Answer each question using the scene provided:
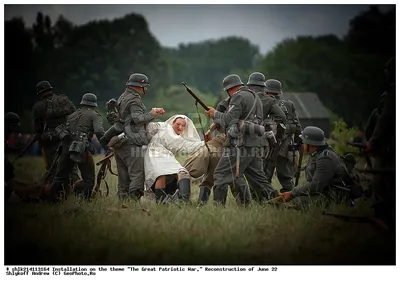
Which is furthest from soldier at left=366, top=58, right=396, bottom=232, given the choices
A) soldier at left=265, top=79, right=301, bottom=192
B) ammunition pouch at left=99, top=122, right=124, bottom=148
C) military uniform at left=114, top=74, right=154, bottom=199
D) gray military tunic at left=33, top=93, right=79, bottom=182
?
gray military tunic at left=33, top=93, right=79, bottom=182

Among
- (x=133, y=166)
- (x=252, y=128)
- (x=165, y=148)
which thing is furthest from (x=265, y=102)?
(x=133, y=166)

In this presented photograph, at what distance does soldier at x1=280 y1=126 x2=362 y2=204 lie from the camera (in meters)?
9.00

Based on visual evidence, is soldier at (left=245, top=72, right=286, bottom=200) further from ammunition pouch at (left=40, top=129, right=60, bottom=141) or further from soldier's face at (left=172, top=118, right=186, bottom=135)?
ammunition pouch at (left=40, top=129, right=60, bottom=141)

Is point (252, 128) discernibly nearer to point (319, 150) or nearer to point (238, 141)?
point (238, 141)

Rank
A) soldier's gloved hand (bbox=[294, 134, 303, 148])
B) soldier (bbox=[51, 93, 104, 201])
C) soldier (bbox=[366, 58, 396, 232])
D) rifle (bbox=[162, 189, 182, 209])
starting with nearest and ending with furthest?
soldier (bbox=[366, 58, 396, 232]) → rifle (bbox=[162, 189, 182, 209]) → soldier (bbox=[51, 93, 104, 201]) → soldier's gloved hand (bbox=[294, 134, 303, 148])

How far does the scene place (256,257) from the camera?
7.80 meters

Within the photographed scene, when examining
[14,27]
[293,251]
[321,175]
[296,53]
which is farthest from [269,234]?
[296,53]

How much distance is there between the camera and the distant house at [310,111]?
26.5 m

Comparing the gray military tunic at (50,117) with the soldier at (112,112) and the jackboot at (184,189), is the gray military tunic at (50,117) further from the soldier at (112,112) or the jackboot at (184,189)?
the jackboot at (184,189)

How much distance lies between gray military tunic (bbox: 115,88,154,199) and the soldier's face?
0.40m

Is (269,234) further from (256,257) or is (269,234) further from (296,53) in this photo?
(296,53)

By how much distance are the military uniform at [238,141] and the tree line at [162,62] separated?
1.81 meters

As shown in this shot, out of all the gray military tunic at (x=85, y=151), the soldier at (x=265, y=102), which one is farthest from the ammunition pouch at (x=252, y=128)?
the gray military tunic at (x=85, y=151)

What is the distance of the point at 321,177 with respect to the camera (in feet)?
29.5
